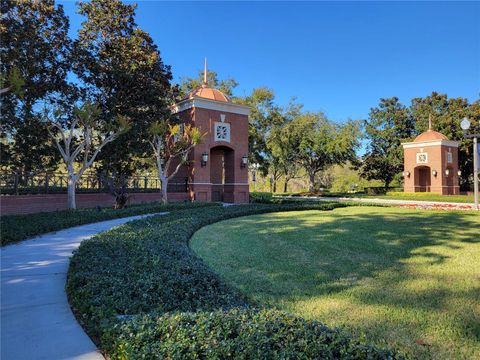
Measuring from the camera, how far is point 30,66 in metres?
12.7

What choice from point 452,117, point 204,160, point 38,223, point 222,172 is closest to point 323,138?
point 452,117

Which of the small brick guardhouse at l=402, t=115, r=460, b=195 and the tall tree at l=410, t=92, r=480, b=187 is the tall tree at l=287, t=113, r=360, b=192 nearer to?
the small brick guardhouse at l=402, t=115, r=460, b=195

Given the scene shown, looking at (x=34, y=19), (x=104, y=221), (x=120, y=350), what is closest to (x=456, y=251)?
(x=120, y=350)

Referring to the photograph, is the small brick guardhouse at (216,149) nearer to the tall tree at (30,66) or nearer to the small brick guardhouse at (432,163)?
the tall tree at (30,66)

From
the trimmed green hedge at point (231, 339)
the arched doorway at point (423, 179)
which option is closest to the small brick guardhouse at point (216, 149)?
the trimmed green hedge at point (231, 339)

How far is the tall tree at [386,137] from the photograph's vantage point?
125 feet

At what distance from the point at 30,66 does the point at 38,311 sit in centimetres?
1225

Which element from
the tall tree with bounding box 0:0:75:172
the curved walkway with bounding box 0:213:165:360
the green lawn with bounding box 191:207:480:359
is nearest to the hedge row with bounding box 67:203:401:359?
the curved walkway with bounding box 0:213:165:360

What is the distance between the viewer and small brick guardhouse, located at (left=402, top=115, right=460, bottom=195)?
31.6 m

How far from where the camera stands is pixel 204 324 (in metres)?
2.45

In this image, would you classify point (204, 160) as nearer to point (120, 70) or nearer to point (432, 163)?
point (120, 70)

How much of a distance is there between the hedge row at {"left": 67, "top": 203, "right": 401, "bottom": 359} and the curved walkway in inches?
5.2

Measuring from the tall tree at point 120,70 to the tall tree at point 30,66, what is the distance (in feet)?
3.98

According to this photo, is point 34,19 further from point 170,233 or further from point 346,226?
point 346,226
